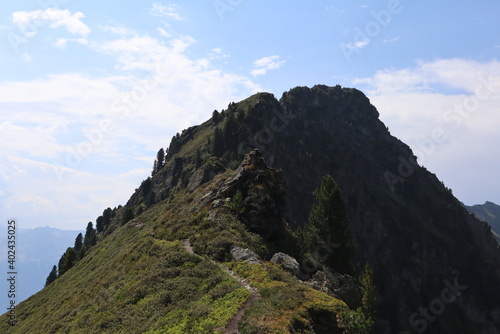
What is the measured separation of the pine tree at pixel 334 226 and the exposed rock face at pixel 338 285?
48.2 ft

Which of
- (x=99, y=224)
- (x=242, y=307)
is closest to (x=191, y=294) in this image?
(x=242, y=307)

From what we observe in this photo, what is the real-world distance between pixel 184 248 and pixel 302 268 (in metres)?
17.5

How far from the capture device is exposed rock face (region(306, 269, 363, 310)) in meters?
37.8

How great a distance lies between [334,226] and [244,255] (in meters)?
23.5

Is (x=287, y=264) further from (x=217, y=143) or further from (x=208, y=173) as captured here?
(x=217, y=143)

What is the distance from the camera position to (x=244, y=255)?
137 ft

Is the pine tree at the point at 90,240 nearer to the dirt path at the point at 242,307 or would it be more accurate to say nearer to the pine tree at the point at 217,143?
the pine tree at the point at 217,143

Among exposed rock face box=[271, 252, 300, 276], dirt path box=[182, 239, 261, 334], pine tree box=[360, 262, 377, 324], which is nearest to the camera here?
dirt path box=[182, 239, 261, 334]

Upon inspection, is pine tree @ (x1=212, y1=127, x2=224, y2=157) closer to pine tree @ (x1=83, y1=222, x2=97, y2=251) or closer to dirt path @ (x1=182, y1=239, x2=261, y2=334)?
pine tree @ (x1=83, y1=222, x2=97, y2=251)

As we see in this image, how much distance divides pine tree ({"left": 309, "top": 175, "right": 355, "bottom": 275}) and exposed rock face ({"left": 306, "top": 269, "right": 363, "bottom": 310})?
1469 cm

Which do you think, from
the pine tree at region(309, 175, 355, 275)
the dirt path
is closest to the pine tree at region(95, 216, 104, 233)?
the pine tree at region(309, 175, 355, 275)

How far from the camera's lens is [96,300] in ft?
140

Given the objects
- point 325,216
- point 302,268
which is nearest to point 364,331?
point 302,268

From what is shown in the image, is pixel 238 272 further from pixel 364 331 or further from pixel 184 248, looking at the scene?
pixel 364 331
